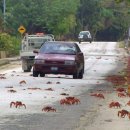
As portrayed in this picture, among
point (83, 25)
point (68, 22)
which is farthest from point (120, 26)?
point (68, 22)

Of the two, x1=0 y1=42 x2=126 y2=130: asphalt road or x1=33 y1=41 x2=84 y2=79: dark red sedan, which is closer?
x1=0 y1=42 x2=126 y2=130: asphalt road

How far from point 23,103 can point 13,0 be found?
61074mm

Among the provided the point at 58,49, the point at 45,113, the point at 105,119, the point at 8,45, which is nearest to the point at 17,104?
the point at 45,113

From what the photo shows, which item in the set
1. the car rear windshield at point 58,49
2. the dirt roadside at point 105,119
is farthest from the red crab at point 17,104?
the car rear windshield at point 58,49

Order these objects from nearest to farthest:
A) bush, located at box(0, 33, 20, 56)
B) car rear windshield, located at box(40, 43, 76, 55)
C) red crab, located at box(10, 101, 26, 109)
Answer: red crab, located at box(10, 101, 26, 109)
car rear windshield, located at box(40, 43, 76, 55)
bush, located at box(0, 33, 20, 56)

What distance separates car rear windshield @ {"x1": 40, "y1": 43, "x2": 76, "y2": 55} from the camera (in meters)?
28.5

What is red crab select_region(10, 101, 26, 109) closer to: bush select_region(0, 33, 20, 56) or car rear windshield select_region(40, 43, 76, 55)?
car rear windshield select_region(40, 43, 76, 55)

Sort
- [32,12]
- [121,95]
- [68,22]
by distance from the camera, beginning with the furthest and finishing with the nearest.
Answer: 1. [68,22]
2. [32,12]
3. [121,95]

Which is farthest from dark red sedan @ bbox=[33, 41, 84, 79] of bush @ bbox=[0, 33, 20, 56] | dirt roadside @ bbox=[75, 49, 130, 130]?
bush @ bbox=[0, 33, 20, 56]

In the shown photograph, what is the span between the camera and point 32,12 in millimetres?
74375

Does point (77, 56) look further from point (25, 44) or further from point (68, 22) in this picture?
point (68, 22)

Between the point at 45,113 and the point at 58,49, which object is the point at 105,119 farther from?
the point at 58,49

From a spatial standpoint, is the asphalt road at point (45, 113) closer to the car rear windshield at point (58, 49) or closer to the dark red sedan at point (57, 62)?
the dark red sedan at point (57, 62)

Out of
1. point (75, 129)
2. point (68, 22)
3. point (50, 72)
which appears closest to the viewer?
point (75, 129)
